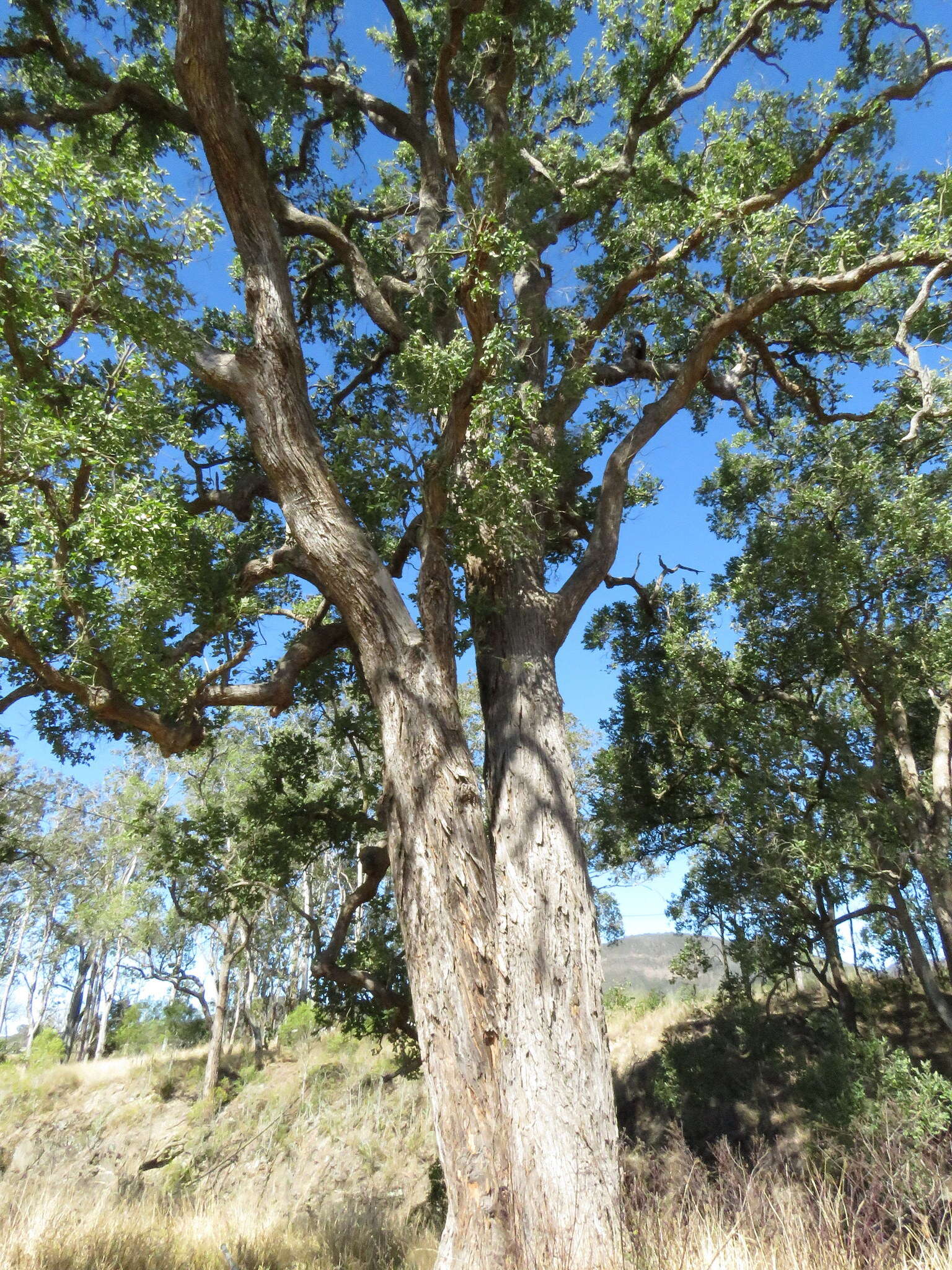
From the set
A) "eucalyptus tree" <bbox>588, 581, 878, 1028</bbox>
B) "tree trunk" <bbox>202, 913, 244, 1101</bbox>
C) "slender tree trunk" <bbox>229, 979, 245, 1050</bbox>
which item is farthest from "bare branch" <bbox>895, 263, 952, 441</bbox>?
"slender tree trunk" <bbox>229, 979, 245, 1050</bbox>

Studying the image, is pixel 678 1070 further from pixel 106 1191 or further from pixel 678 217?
pixel 678 217

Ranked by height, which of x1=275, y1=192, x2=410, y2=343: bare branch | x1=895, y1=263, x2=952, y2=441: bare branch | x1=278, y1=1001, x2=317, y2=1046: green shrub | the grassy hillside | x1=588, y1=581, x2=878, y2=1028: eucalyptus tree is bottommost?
the grassy hillside

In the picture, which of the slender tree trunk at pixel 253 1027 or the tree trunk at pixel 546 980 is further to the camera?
the slender tree trunk at pixel 253 1027


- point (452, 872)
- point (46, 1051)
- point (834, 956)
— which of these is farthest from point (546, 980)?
point (46, 1051)

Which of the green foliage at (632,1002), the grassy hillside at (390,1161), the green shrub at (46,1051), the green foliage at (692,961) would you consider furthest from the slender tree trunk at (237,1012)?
the green foliage at (692,961)

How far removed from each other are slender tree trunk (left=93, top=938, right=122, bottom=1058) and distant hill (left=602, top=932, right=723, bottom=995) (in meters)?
18.6

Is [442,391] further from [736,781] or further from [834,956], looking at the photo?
[834,956]

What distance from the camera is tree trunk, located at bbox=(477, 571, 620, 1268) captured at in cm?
318

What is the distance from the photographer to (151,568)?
4520mm

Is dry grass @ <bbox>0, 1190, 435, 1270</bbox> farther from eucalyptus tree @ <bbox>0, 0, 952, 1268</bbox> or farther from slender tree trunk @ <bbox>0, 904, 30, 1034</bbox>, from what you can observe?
slender tree trunk @ <bbox>0, 904, 30, 1034</bbox>

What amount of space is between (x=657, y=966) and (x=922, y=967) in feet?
67.4

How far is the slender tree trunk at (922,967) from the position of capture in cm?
867

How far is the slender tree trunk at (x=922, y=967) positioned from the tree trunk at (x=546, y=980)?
24.1ft

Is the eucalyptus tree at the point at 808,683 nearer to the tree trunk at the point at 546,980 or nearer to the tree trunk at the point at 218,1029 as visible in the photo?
the tree trunk at the point at 546,980
